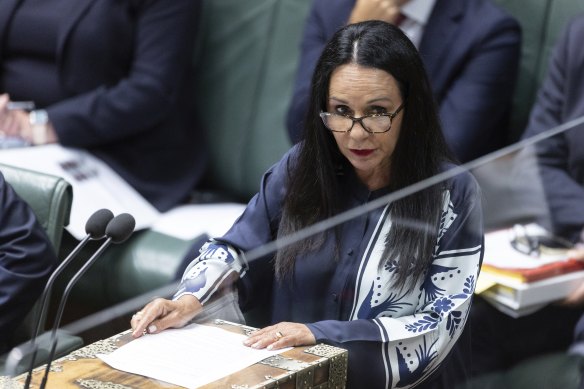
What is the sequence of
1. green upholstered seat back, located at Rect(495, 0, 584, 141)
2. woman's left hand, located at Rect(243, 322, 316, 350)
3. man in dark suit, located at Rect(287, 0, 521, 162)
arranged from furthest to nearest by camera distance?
green upholstered seat back, located at Rect(495, 0, 584, 141) < man in dark suit, located at Rect(287, 0, 521, 162) < woman's left hand, located at Rect(243, 322, 316, 350)

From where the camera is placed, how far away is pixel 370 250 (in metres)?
1.24

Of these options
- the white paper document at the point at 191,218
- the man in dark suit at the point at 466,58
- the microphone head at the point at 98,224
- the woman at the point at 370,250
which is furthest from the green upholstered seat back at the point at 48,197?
the microphone head at the point at 98,224

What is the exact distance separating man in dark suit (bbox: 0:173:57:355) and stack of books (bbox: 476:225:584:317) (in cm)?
73

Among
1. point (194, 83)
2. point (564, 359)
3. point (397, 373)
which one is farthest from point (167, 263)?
point (194, 83)

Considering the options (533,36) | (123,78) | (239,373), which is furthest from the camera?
(123,78)

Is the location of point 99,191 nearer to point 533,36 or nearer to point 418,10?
point 418,10

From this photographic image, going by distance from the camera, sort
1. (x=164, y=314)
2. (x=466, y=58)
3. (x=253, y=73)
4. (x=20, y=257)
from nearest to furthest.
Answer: (x=164, y=314) < (x=20, y=257) < (x=466, y=58) < (x=253, y=73)

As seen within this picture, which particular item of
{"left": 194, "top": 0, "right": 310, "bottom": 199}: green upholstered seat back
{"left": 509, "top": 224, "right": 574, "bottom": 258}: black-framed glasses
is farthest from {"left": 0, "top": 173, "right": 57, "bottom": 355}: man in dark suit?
{"left": 509, "top": 224, "right": 574, "bottom": 258}: black-framed glasses

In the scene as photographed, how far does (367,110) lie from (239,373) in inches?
12.3

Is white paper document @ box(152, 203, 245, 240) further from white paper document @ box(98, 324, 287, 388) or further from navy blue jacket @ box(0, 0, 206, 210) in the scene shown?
white paper document @ box(98, 324, 287, 388)

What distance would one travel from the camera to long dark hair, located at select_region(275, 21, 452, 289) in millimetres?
1219

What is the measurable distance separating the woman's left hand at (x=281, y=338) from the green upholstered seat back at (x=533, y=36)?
98cm

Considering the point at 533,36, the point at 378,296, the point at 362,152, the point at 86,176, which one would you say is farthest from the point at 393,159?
the point at 86,176

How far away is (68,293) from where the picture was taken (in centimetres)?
116
